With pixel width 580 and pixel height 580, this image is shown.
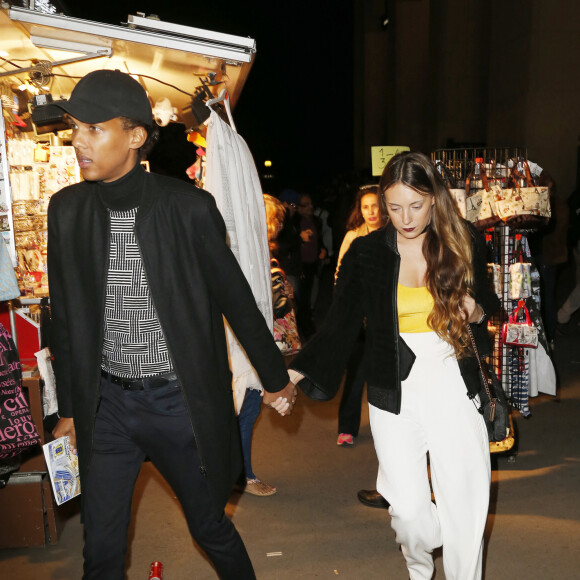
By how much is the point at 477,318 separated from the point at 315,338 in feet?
2.42

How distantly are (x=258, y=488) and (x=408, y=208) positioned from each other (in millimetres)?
2553

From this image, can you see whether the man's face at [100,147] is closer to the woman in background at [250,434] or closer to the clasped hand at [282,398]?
the clasped hand at [282,398]

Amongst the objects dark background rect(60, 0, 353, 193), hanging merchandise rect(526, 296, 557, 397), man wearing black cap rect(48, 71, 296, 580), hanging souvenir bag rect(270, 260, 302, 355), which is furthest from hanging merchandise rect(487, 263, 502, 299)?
dark background rect(60, 0, 353, 193)

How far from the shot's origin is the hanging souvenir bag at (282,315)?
5148 mm

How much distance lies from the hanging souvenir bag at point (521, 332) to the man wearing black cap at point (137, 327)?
3.04 metres

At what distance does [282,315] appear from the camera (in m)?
5.16

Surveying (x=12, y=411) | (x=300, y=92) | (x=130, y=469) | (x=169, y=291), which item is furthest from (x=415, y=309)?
(x=300, y=92)

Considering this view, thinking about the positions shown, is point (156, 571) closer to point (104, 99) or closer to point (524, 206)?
point (104, 99)

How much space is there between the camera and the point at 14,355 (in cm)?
346

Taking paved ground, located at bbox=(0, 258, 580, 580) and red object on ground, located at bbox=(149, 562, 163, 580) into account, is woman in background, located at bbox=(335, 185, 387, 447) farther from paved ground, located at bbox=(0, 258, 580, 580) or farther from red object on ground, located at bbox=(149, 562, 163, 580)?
red object on ground, located at bbox=(149, 562, 163, 580)

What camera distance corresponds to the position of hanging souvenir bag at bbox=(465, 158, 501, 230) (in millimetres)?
4973

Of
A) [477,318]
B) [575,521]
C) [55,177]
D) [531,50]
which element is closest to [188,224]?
[477,318]

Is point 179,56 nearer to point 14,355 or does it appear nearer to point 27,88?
point 27,88

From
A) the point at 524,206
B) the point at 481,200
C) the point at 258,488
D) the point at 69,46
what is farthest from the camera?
the point at 481,200
